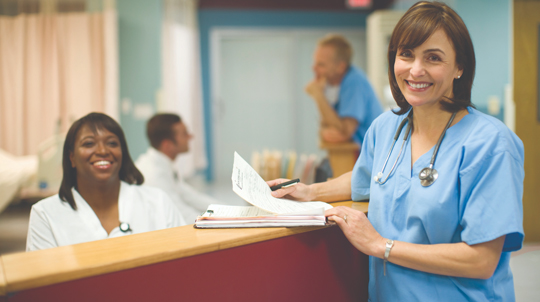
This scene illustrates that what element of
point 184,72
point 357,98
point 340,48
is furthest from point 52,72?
point 357,98

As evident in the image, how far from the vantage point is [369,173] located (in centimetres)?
135

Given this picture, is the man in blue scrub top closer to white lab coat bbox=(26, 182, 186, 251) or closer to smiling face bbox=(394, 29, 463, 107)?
white lab coat bbox=(26, 182, 186, 251)

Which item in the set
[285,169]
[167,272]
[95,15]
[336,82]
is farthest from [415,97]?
[95,15]

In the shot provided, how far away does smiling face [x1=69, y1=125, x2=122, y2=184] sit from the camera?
1611mm

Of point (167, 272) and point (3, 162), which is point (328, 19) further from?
point (167, 272)

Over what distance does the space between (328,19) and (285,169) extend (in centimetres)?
453

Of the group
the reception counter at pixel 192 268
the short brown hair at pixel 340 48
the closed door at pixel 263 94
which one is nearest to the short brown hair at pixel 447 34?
the reception counter at pixel 192 268

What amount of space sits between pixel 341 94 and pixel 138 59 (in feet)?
9.89

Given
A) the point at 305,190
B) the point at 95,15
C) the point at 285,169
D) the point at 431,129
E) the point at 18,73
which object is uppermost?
the point at 95,15

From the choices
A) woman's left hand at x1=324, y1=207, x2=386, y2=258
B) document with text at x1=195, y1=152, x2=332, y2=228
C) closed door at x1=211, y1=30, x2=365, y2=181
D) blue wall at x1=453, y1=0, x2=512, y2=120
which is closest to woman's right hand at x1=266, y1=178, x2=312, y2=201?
document with text at x1=195, y1=152, x2=332, y2=228

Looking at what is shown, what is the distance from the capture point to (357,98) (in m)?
2.94

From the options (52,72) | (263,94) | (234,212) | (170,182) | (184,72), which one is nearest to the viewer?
(234,212)

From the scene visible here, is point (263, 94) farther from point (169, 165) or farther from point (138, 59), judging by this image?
point (169, 165)

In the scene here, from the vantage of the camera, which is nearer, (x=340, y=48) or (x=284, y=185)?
(x=284, y=185)
